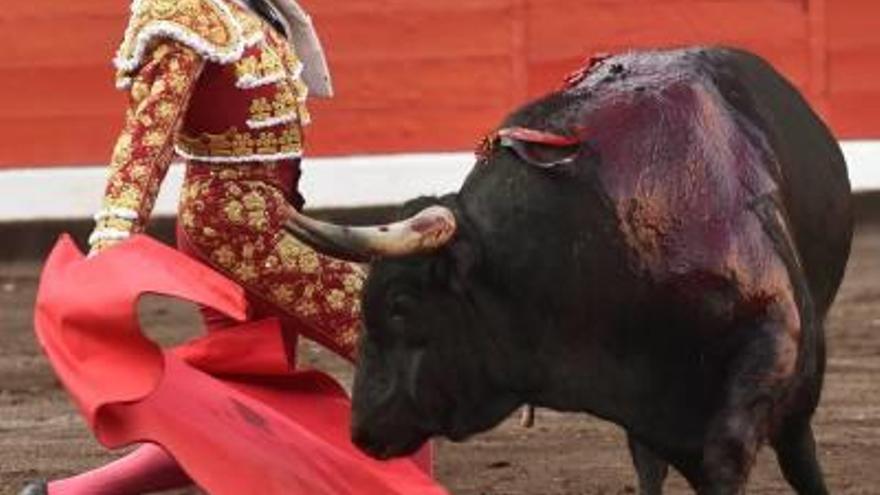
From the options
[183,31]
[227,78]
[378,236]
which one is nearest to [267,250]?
[227,78]

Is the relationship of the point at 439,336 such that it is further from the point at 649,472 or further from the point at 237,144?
the point at 649,472

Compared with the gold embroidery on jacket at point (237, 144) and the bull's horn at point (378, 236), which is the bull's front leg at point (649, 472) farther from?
the bull's horn at point (378, 236)

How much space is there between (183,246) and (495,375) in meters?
0.68

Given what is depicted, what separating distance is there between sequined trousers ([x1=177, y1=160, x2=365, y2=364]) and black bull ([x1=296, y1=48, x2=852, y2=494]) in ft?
1.26

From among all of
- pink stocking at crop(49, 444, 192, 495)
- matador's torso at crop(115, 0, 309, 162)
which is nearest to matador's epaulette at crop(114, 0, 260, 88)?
matador's torso at crop(115, 0, 309, 162)

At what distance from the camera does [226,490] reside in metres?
3.83

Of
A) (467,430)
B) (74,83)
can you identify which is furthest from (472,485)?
(74,83)

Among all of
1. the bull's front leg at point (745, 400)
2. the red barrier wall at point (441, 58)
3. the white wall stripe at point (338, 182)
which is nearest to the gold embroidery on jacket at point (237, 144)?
the bull's front leg at point (745, 400)

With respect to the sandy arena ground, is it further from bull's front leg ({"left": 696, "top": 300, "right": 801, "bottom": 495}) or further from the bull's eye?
the bull's eye

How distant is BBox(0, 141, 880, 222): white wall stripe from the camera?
333 inches

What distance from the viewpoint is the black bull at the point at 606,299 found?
353 cm

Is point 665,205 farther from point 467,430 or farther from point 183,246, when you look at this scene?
point 183,246

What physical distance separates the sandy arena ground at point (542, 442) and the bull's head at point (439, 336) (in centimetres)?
136

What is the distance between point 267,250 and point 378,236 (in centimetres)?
56
